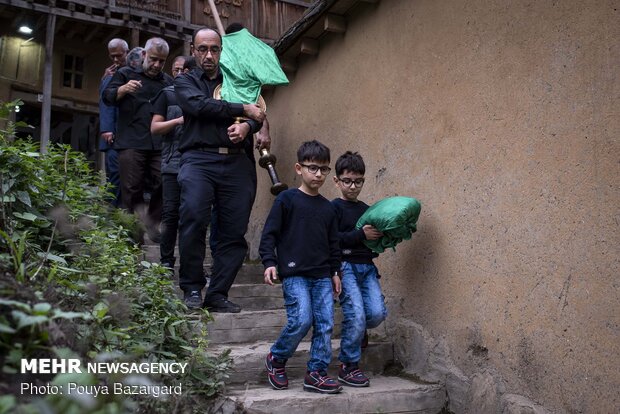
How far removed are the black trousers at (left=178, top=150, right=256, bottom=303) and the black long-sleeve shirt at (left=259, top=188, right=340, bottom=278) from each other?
0.73 m

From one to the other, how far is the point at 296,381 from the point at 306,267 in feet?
2.52

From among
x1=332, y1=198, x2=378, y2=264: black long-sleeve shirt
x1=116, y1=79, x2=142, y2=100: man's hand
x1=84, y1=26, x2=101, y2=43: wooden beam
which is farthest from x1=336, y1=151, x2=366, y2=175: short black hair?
x1=84, y1=26, x2=101, y2=43: wooden beam

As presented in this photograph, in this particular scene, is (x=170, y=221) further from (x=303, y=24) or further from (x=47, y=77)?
(x=47, y=77)

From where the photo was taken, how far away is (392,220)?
381 cm

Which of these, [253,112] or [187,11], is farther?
[187,11]

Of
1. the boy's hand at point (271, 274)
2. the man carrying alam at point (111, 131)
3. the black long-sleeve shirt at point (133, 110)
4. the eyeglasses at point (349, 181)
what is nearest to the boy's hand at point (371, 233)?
the eyeglasses at point (349, 181)

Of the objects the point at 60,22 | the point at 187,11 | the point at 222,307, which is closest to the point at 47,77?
the point at 60,22

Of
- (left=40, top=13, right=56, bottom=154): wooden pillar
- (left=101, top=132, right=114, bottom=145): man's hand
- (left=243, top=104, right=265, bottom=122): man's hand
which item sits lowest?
(left=243, top=104, right=265, bottom=122): man's hand

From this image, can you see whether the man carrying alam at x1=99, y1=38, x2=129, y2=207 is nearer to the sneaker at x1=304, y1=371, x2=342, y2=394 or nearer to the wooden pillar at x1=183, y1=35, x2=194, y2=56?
the sneaker at x1=304, y1=371, x2=342, y2=394

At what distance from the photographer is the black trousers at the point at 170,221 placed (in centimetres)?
501

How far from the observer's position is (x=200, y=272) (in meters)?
4.37

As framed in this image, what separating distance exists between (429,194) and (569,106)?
4.30 feet

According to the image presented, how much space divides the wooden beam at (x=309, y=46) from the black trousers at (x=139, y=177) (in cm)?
178

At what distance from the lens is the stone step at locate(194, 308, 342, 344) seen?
13.6ft
